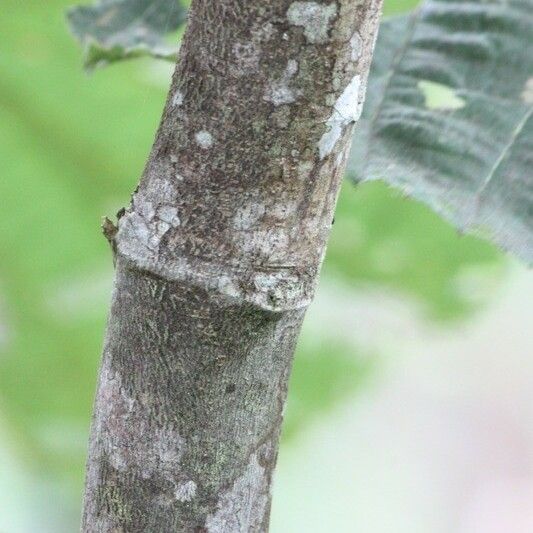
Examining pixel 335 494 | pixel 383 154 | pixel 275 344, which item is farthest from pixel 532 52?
pixel 335 494

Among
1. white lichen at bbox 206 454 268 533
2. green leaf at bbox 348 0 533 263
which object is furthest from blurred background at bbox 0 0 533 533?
white lichen at bbox 206 454 268 533

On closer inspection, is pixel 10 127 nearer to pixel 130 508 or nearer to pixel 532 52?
pixel 532 52

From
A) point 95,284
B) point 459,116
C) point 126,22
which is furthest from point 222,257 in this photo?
point 95,284

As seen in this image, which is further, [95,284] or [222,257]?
[95,284]

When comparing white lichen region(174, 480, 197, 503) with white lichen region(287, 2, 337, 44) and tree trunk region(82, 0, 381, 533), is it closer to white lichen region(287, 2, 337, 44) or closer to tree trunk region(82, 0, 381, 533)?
tree trunk region(82, 0, 381, 533)

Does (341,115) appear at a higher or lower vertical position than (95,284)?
lower

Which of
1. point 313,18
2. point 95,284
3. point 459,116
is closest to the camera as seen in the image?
point 313,18

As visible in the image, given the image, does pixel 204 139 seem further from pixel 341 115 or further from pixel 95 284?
pixel 95 284
